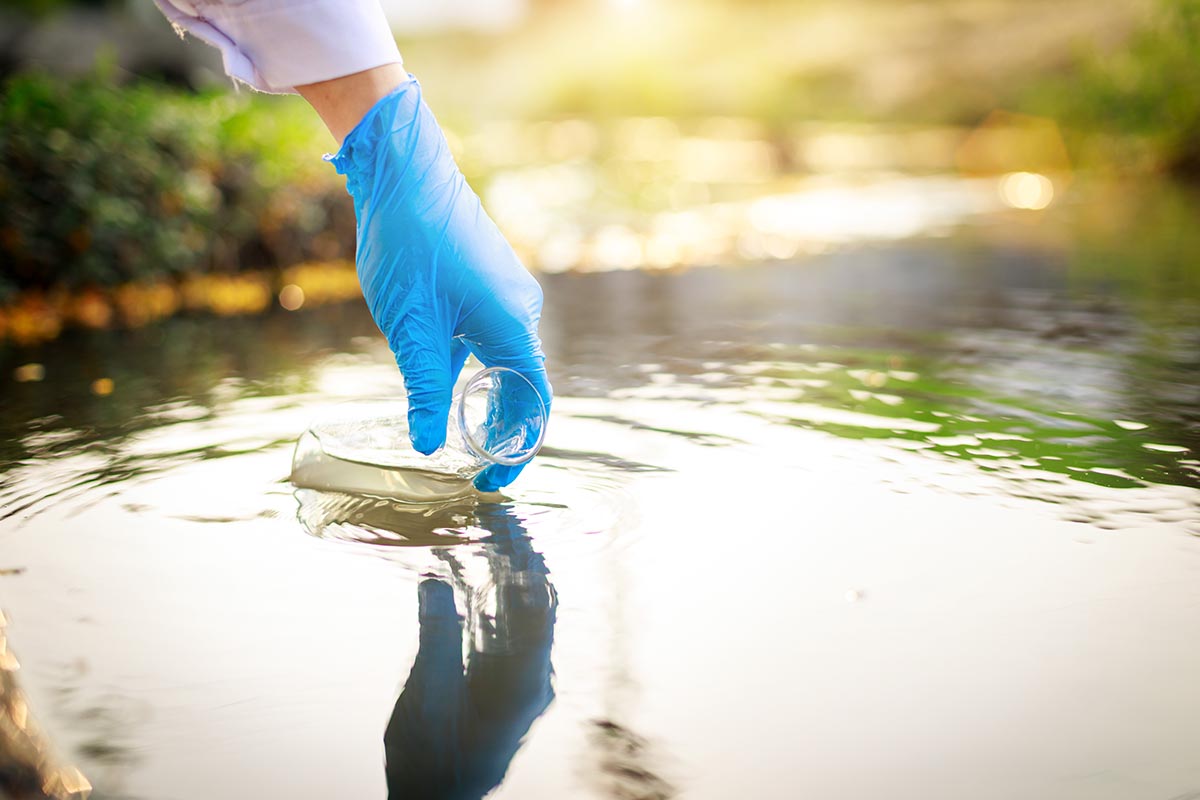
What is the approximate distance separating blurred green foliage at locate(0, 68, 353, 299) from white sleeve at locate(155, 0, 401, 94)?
12.0ft

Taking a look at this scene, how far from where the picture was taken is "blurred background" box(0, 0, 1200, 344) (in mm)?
6344

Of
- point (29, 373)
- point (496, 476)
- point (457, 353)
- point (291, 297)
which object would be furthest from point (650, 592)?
point (291, 297)

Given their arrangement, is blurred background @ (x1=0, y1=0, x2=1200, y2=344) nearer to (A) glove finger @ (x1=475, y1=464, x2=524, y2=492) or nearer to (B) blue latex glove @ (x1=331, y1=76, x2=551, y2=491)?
(B) blue latex glove @ (x1=331, y1=76, x2=551, y2=491)

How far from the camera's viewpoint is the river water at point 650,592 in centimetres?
183

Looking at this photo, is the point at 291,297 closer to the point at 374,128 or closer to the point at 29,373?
the point at 29,373

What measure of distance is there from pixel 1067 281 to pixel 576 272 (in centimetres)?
328

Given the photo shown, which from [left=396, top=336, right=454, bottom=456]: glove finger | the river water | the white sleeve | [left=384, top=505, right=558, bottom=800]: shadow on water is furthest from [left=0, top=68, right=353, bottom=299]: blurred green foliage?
[left=384, top=505, right=558, bottom=800]: shadow on water

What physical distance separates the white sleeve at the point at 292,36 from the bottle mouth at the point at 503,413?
825mm

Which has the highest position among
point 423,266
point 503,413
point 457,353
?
point 423,266

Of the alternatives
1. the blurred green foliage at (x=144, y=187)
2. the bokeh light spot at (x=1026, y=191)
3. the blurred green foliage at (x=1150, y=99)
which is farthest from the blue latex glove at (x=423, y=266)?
the blurred green foliage at (x=1150, y=99)

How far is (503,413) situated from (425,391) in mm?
232

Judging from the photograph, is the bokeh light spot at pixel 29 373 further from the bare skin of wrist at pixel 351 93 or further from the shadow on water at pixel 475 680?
the shadow on water at pixel 475 680

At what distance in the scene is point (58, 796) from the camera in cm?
173

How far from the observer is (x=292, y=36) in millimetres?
2750
